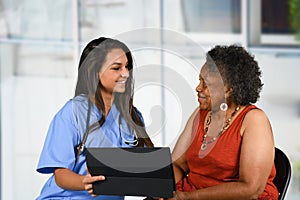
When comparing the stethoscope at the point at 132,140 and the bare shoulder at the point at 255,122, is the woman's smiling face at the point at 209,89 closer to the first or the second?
the bare shoulder at the point at 255,122

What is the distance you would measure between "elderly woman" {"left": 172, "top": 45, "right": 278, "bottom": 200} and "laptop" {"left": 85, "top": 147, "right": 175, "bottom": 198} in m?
0.20

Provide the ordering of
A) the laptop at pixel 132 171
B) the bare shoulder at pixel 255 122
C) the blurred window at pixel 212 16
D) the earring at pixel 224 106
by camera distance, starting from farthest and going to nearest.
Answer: the blurred window at pixel 212 16, the earring at pixel 224 106, the bare shoulder at pixel 255 122, the laptop at pixel 132 171

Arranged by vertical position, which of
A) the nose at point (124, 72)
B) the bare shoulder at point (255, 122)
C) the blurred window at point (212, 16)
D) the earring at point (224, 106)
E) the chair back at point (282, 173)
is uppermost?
the blurred window at point (212, 16)

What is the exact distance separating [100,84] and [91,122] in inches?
5.8

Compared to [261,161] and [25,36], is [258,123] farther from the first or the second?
[25,36]

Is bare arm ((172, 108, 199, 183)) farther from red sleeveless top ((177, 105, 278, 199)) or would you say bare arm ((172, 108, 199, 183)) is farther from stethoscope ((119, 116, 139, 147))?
stethoscope ((119, 116, 139, 147))

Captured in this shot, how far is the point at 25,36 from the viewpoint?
5578mm

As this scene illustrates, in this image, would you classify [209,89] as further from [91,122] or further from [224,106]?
[91,122]

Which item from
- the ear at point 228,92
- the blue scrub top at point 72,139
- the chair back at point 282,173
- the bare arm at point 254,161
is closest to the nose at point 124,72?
the blue scrub top at point 72,139

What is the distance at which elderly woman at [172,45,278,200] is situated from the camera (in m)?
2.98

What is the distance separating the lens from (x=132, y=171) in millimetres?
2926

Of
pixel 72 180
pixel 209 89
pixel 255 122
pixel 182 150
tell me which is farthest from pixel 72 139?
pixel 255 122

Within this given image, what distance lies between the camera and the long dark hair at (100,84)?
317cm

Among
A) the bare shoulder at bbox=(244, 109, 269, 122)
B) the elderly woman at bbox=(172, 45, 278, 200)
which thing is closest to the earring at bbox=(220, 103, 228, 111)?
the elderly woman at bbox=(172, 45, 278, 200)
